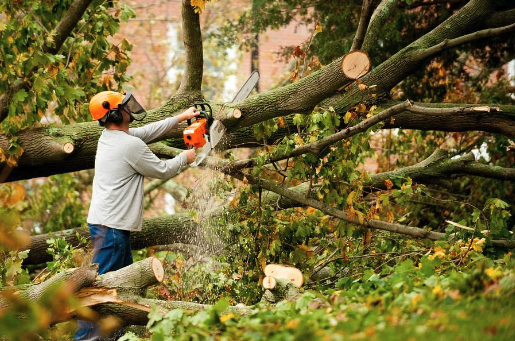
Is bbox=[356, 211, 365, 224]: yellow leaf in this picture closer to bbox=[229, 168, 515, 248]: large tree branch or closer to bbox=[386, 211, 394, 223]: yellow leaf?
bbox=[229, 168, 515, 248]: large tree branch

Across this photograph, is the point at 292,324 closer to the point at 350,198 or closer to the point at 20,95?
the point at 350,198

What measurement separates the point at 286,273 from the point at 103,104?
1.74 m

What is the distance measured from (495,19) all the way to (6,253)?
4.93m

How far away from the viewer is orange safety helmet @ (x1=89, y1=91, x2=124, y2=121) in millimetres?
5012

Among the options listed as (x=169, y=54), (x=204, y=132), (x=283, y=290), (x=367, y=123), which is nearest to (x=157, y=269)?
(x=283, y=290)

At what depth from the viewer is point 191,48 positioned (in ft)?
19.7

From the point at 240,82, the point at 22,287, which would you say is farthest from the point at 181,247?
the point at 240,82

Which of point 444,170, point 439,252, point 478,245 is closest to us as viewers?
point 439,252

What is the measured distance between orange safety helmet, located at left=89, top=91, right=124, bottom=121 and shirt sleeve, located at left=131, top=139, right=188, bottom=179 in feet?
1.22

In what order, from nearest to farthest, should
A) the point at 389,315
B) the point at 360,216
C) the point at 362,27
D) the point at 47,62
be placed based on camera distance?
1. the point at 389,315
2. the point at 360,216
3. the point at 362,27
4. the point at 47,62

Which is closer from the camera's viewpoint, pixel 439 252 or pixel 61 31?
pixel 439 252

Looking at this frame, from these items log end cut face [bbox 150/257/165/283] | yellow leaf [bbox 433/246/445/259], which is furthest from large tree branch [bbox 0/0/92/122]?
yellow leaf [bbox 433/246/445/259]

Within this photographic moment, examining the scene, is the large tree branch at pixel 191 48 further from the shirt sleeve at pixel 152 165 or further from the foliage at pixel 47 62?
the shirt sleeve at pixel 152 165

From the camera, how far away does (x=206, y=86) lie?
1434 centimetres
